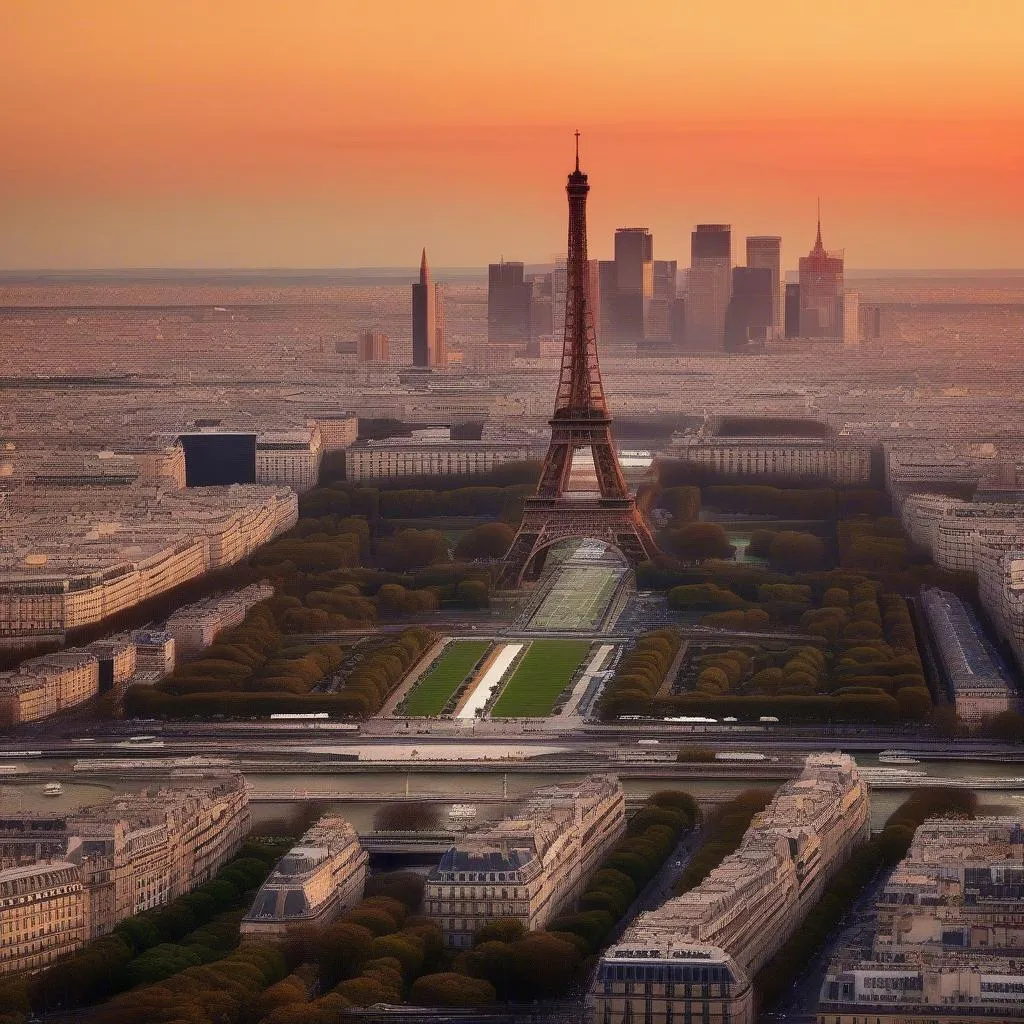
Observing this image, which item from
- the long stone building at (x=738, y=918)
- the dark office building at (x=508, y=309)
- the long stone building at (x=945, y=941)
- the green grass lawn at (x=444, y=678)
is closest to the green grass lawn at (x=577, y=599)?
the green grass lawn at (x=444, y=678)

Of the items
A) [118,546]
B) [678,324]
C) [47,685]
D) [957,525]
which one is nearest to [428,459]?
[957,525]

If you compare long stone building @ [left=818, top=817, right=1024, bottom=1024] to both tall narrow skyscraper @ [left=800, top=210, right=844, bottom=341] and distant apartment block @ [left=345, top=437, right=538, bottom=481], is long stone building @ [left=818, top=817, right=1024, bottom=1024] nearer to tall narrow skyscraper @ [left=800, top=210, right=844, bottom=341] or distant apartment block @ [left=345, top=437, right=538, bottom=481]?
distant apartment block @ [left=345, top=437, right=538, bottom=481]

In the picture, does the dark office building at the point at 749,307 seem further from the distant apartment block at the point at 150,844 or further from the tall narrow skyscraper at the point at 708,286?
the distant apartment block at the point at 150,844

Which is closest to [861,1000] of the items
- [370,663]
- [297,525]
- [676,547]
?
[370,663]

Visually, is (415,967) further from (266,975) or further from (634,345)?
(634,345)

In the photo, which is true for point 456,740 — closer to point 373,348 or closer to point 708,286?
point 373,348

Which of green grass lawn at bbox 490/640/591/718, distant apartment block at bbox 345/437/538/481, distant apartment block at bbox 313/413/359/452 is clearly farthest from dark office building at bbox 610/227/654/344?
green grass lawn at bbox 490/640/591/718
